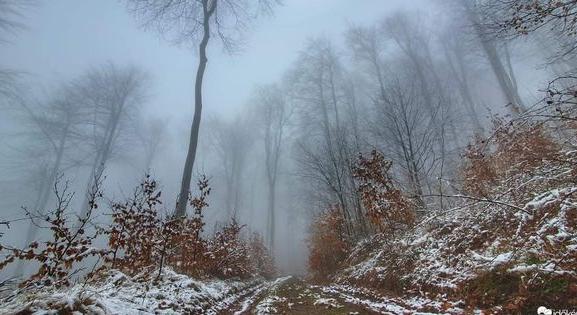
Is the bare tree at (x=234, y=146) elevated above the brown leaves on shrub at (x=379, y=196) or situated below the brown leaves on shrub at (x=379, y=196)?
above

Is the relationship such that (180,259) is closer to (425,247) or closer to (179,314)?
(179,314)

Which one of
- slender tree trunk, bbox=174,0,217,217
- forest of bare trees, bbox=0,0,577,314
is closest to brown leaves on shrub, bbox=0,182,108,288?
forest of bare trees, bbox=0,0,577,314

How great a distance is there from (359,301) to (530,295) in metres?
3.47

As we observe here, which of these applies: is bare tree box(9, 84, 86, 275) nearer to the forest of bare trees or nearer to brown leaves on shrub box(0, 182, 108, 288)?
the forest of bare trees

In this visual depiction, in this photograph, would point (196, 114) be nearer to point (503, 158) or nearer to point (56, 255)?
point (56, 255)

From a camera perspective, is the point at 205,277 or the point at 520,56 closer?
the point at 205,277

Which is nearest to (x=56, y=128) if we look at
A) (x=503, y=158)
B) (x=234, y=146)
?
(x=234, y=146)

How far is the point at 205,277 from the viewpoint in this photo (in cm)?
1043

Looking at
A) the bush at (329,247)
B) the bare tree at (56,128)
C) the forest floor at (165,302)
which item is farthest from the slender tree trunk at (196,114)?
the bare tree at (56,128)

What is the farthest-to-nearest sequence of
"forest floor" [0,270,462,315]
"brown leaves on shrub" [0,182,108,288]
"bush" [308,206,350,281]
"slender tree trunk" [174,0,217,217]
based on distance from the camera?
"bush" [308,206,350,281]
"slender tree trunk" [174,0,217,217]
"brown leaves on shrub" [0,182,108,288]
"forest floor" [0,270,462,315]

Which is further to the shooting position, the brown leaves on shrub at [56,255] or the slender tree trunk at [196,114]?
the slender tree trunk at [196,114]

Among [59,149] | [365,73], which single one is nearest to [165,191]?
[59,149]

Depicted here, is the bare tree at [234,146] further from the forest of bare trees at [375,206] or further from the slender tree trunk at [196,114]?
the slender tree trunk at [196,114]

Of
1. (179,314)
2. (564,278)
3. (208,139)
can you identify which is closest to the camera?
(564,278)
